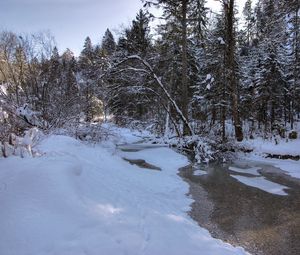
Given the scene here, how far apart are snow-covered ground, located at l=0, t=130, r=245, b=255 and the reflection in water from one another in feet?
1.34

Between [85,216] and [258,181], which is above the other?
[85,216]

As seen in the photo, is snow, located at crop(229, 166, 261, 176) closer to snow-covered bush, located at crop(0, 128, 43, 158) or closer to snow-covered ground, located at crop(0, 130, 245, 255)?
snow-covered ground, located at crop(0, 130, 245, 255)

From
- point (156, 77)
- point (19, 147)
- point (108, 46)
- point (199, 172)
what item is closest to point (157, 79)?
point (156, 77)

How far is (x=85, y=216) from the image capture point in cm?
497

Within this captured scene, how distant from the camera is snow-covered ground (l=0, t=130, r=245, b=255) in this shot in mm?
4059

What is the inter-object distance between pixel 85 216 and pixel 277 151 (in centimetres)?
1087

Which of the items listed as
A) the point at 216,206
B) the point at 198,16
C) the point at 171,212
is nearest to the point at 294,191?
the point at 216,206

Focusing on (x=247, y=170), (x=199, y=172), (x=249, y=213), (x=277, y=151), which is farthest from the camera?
(x=277, y=151)

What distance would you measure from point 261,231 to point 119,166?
5.19m

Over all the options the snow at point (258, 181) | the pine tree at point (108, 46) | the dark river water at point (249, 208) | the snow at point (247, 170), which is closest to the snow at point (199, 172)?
the dark river water at point (249, 208)

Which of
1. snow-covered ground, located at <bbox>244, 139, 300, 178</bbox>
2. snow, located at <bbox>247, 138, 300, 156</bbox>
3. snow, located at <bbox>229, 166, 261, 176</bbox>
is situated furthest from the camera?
snow, located at <bbox>247, 138, 300, 156</bbox>

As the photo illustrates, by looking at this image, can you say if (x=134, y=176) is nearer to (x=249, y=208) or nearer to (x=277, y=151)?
(x=249, y=208)

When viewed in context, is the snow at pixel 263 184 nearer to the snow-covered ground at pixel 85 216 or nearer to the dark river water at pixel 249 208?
the dark river water at pixel 249 208

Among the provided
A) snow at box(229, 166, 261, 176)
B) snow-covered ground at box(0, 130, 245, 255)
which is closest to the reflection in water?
snow-covered ground at box(0, 130, 245, 255)
